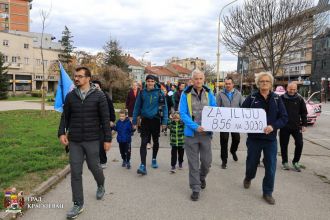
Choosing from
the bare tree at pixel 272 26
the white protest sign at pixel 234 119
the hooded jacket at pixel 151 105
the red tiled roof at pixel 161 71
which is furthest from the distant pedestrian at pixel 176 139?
the red tiled roof at pixel 161 71

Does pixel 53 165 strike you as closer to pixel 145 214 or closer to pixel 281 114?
pixel 145 214

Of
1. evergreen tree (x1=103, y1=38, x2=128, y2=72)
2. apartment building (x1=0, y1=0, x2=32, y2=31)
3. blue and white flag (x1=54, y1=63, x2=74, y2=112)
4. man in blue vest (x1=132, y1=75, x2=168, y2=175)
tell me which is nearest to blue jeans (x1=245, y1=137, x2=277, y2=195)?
man in blue vest (x1=132, y1=75, x2=168, y2=175)

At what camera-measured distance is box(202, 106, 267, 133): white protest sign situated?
205 inches

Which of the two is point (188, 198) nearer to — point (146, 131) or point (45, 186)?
point (146, 131)

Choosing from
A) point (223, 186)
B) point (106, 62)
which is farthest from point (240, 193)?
point (106, 62)

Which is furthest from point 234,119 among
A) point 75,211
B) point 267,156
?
point 75,211

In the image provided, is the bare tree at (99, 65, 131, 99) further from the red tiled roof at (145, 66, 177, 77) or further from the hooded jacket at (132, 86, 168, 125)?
the red tiled roof at (145, 66, 177, 77)

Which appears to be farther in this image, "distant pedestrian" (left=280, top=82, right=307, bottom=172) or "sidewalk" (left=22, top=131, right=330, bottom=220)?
"distant pedestrian" (left=280, top=82, right=307, bottom=172)

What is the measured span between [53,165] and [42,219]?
2558 mm

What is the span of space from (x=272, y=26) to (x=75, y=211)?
24407 mm

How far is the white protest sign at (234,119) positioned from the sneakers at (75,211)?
2.16 metres

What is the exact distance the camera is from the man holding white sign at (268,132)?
16.8ft

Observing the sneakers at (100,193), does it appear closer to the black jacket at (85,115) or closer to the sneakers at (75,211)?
the sneakers at (75,211)

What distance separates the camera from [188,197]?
5.21 m
